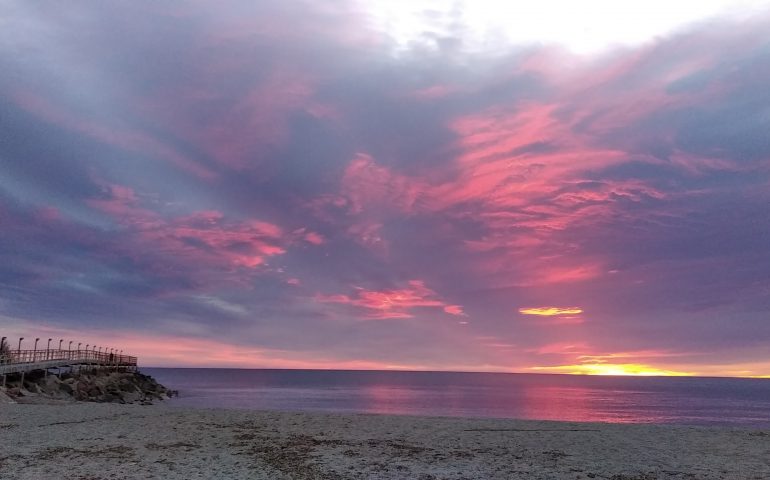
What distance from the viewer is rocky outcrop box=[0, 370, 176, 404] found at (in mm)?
45781

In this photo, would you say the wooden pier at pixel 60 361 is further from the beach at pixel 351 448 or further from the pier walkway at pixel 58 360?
the beach at pixel 351 448

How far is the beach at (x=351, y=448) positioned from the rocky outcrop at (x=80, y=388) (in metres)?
20.1

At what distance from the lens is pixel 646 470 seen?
54.5 ft

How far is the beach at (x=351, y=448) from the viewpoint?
15.6m

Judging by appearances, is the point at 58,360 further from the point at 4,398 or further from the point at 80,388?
the point at 4,398

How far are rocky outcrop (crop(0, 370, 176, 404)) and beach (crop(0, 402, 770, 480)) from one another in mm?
20139

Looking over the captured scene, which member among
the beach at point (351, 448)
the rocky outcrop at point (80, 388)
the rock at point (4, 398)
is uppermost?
the beach at point (351, 448)

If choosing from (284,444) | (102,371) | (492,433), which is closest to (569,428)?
(492,433)

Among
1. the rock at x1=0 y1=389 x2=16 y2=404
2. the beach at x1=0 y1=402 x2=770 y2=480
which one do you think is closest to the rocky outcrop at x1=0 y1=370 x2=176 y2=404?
the rock at x1=0 y1=389 x2=16 y2=404

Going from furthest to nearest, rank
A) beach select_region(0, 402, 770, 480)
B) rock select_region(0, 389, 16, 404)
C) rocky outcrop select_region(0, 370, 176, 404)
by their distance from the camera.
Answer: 1. rocky outcrop select_region(0, 370, 176, 404)
2. rock select_region(0, 389, 16, 404)
3. beach select_region(0, 402, 770, 480)

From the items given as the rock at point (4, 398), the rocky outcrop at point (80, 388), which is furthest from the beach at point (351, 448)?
the rocky outcrop at point (80, 388)

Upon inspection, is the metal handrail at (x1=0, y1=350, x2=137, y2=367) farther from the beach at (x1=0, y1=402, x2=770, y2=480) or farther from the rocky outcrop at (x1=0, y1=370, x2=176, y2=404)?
the beach at (x1=0, y1=402, x2=770, y2=480)

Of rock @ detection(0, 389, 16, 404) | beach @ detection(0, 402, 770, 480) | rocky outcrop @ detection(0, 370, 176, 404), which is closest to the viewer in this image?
beach @ detection(0, 402, 770, 480)

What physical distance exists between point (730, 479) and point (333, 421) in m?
16.8
